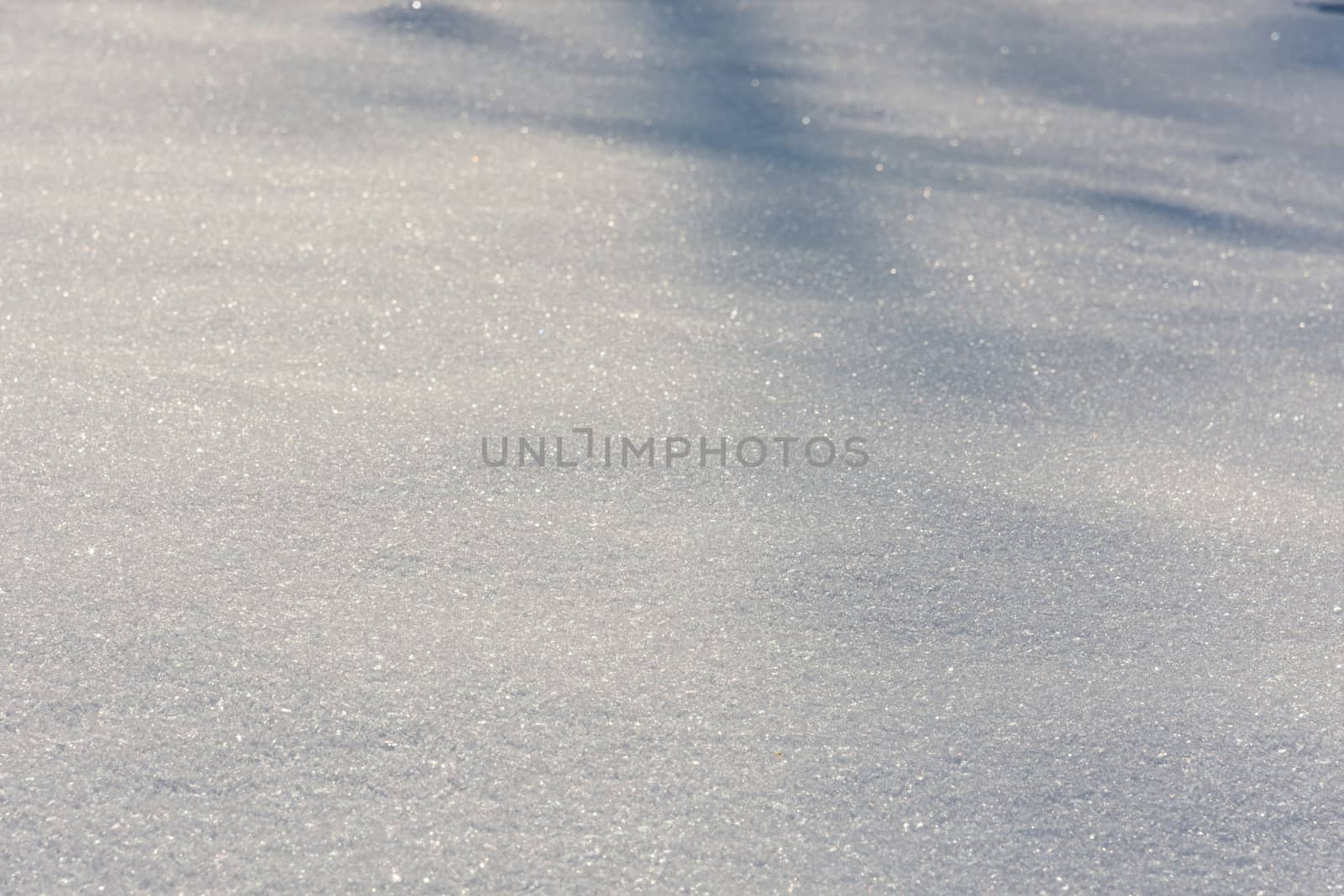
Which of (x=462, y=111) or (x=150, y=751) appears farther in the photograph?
(x=462, y=111)

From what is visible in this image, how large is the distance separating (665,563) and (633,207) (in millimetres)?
1012

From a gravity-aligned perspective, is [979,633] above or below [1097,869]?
above

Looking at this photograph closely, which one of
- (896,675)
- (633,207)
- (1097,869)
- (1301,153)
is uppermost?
(1301,153)

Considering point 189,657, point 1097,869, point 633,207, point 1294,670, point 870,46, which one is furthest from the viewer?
point 870,46

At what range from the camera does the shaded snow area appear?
4.09 ft

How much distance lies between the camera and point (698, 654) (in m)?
1.42

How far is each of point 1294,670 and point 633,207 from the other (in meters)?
1.47

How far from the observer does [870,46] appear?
3.00m

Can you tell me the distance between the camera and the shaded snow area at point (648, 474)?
4.09 ft

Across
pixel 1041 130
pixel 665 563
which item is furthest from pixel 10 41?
pixel 1041 130

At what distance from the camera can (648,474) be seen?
170cm

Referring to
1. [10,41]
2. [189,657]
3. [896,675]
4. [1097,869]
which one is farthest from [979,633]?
[10,41]

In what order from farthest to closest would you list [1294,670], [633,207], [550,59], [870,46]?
[870,46] → [550,59] → [633,207] → [1294,670]

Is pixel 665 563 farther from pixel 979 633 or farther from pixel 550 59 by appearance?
pixel 550 59
